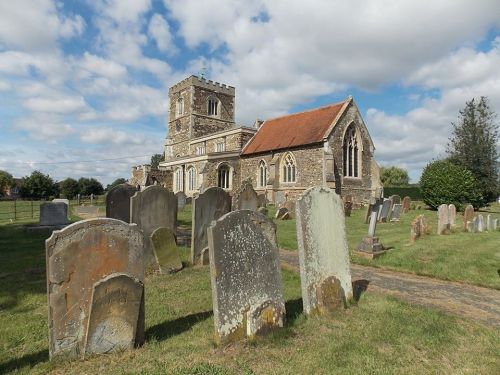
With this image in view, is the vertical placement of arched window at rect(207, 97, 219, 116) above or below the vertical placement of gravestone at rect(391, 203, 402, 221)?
above

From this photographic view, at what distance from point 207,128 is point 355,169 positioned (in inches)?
736

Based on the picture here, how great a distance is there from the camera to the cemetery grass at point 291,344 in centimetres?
328

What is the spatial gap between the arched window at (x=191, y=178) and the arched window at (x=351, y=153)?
12.7m

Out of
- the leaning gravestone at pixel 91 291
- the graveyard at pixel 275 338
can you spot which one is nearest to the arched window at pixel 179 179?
the graveyard at pixel 275 338

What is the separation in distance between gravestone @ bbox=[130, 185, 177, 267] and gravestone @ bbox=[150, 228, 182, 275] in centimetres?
87

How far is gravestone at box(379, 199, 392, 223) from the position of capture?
1617 centimetres

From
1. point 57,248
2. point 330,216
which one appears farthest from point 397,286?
point 57,248

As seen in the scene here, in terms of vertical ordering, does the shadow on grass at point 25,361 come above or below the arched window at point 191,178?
below

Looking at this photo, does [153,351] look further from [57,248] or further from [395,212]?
[395,212]

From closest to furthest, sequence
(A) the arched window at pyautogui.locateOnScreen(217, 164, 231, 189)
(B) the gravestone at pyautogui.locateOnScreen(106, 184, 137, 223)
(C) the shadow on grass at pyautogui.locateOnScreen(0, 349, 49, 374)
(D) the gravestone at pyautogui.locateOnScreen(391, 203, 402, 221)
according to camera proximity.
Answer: (C) the shadow on grass at pyautogui.locateOnScreen(0, 349, 49, 374)
(B) the gravestone at pyautogui.locateOnScreen(106, 184, 137, 223)
(D) the gravestone at pyautogui.locateOnScreen(391, 203, 402, 221)
(A) the arched window at pyautogui.locateOnScreen(217, 164, 231, 189)

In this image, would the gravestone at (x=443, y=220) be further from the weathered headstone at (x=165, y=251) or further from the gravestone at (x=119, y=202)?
the gravestone at (x=119, y=202)

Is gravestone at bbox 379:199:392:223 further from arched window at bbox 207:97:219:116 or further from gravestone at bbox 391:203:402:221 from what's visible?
arched window at bbox 207:97:219:116

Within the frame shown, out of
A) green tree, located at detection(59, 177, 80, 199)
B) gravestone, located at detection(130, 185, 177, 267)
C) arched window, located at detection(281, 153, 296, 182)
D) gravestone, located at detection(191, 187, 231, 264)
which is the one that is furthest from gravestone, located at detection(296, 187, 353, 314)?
green tree, located at detection(59, 177, 80, 199)

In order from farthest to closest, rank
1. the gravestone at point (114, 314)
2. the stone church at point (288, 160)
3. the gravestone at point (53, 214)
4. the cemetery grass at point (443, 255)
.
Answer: the stone church at point (288, 160) → the gravestone at point (53, 214) → the cemetery grass at point (443, 255) → the gravestone at point (114, 314)
